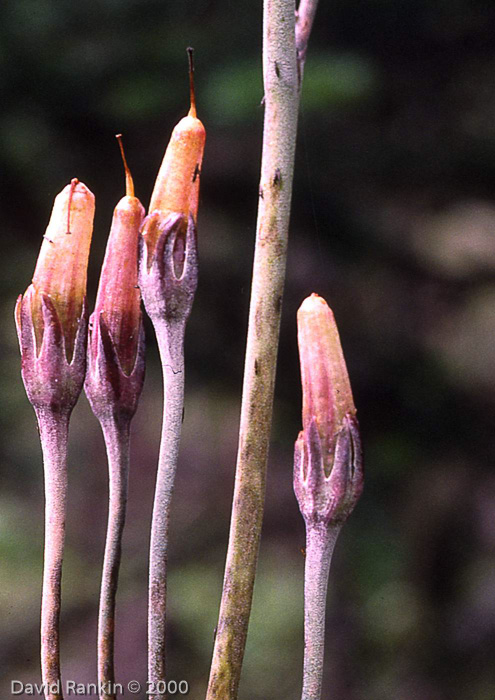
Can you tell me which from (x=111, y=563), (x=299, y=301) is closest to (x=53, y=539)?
(x=111, y=563)

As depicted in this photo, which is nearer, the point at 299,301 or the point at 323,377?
the point at 323,377

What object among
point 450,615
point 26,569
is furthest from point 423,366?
point 26,569

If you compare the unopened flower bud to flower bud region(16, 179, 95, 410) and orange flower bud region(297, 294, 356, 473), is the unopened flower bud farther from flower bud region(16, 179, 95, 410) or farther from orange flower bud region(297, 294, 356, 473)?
flower bud region(16, 179, 95, 410)

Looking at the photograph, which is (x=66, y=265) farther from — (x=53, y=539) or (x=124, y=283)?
(x=53, y=539)

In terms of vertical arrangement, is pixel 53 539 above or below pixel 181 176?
below

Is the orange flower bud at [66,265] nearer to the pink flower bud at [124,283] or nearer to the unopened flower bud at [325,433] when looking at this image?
the pink flower bud at [124,283]

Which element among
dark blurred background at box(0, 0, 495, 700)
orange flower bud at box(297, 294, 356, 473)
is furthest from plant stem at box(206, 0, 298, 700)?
dark blurred background at box(0, 0, 495, 700)
